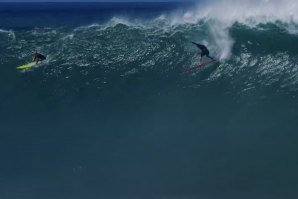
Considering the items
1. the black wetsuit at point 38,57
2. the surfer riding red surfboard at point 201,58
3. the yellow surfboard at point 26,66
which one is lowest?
the yellow surfboard at point 26,66

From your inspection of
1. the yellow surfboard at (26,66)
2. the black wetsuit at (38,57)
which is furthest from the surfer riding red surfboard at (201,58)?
the yellow surfboard at (26,66)

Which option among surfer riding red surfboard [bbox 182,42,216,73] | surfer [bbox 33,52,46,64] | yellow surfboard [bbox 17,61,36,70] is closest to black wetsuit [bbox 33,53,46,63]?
surfer [bbox 33,52,46,64]

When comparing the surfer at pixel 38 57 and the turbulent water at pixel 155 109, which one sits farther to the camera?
the surfer at pixel 38 57

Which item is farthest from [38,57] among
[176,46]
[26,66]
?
[176,46]

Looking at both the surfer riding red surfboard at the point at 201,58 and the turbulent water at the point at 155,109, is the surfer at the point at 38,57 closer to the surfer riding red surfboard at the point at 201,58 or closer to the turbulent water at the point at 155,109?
the turbulent water at the point at 155,109

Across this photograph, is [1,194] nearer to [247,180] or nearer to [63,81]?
[247,180]

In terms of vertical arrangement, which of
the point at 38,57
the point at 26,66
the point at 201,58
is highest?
the point at 201,58

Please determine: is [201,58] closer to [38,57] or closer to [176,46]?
[176,46]

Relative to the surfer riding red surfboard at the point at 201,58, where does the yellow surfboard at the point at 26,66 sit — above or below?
below

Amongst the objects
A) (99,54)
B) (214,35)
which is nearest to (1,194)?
(99,54)
